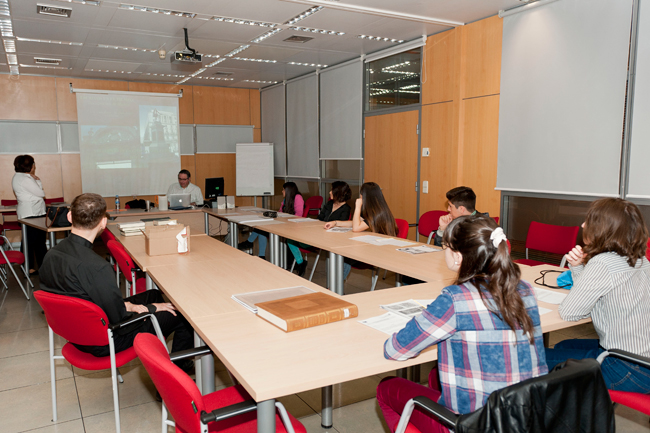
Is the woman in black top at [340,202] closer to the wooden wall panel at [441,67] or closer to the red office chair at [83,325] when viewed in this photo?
the wooden wall panel at [441,67]

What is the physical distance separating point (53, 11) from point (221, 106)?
5.27 metres

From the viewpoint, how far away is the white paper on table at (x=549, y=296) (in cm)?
223

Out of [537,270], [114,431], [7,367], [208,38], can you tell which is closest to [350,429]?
[114,431]

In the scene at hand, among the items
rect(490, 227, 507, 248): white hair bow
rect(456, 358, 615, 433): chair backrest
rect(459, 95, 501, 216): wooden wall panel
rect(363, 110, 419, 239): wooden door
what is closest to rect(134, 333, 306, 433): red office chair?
rect(456, 358, 615, 433): chair backrest

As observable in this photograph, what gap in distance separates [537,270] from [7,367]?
151 inches

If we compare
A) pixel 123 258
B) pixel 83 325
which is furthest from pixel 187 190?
pixel 83 325

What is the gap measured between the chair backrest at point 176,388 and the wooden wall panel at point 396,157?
5.28 m

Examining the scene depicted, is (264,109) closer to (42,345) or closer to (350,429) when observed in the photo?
(42,345)

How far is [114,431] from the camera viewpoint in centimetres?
255

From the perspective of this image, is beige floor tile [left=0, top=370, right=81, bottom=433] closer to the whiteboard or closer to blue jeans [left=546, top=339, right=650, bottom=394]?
blue jeans [left=546, top=339, right=650, bottom=394]

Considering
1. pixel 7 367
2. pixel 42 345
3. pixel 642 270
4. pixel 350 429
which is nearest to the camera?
pixel 642 270

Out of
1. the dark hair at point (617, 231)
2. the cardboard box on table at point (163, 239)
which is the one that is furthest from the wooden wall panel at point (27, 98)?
the dark hair at point (617, 231)

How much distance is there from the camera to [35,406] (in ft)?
9.26

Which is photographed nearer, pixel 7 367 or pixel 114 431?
pixel 114 431
